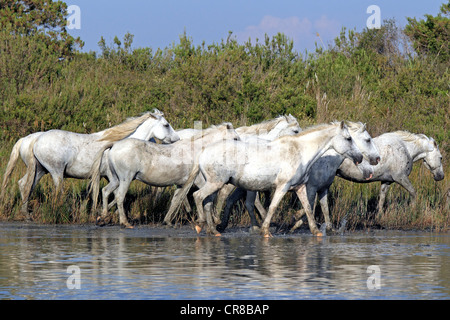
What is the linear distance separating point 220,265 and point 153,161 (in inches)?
221

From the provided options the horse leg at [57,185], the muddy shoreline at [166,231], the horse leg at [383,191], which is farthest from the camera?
the horse leg at [383,191]

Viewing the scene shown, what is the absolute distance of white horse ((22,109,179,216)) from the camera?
16516 millimetres

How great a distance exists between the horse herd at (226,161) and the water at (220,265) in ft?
2.79

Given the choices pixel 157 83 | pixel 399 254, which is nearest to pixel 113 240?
pixel 399 254

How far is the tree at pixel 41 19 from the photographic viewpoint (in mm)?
35625

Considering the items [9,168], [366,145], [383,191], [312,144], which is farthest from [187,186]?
[383,191]

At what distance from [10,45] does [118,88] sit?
3.82 meters

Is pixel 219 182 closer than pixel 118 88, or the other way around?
pixel 219 182

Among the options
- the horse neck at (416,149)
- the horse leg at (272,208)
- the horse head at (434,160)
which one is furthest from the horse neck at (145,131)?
the horse head at (434,160)

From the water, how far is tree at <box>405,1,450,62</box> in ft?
64.3

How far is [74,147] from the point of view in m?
16.6

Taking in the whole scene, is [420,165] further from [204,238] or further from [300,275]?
[300,275]

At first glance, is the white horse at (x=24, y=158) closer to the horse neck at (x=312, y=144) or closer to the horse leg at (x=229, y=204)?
the horse leg at (x=229, y=204)

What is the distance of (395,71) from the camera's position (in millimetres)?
30453
